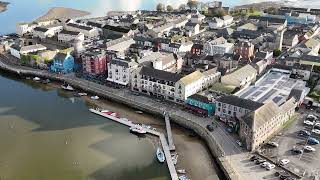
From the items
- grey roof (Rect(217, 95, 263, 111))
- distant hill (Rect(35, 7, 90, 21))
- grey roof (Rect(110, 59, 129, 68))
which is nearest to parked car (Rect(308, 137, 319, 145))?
grey roof (Rect(217, 95, 263, 111))

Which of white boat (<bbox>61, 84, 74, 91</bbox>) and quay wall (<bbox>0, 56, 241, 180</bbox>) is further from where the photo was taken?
white boat (<bbox>61, 84, 74, 91</bbox>)

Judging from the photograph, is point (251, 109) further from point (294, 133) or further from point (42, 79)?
point (42, 79)

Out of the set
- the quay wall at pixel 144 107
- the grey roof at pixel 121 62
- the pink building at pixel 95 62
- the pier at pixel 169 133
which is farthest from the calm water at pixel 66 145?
the grey roof at pixel 121 62

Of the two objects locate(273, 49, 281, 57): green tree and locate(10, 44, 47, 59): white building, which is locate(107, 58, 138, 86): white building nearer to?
locate(10, 44, 47, 59): white building

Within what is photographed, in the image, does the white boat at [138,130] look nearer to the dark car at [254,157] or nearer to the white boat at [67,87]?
the dark car at [254,157]

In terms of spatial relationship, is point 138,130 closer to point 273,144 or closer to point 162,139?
point 162,139

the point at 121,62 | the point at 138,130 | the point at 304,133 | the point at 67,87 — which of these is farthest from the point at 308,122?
the point at 67,87
